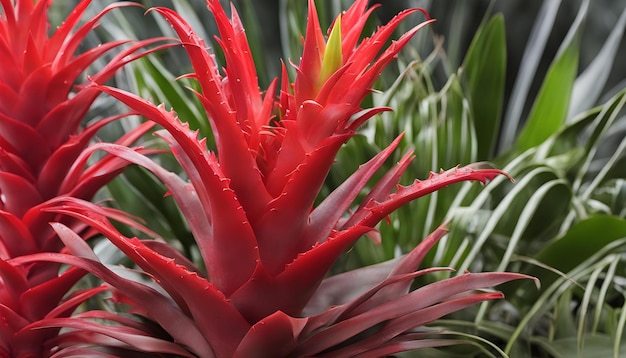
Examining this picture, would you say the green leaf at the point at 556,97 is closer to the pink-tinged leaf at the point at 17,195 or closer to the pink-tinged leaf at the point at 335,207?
the pink-tinged leaf at the point at 335,207

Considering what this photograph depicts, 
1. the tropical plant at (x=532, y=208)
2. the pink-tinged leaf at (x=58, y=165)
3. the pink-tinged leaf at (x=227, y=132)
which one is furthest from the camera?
the tropical plant at (x=532, y=208)

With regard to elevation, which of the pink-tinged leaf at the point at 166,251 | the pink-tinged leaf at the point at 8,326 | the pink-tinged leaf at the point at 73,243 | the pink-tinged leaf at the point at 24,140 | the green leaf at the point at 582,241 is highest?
the pink-tinged leaf at the point at 24,140

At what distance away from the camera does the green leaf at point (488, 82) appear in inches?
42.3

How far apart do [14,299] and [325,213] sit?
0.90 ft

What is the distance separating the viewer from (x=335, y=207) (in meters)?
0.54

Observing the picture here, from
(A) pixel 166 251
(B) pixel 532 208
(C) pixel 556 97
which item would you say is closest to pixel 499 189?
(B) pixel 532 208

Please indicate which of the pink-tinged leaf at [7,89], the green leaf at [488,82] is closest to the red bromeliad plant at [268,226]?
the pink-tinged leaf at [7,89]

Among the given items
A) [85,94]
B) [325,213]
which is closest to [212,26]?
[85,94]

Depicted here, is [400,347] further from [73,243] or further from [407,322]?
[73,243]

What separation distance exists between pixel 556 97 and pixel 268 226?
753 mm

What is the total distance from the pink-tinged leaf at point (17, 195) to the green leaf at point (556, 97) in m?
0.76

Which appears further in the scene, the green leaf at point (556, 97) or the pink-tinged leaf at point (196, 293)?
the green leaf at point (556, 97)

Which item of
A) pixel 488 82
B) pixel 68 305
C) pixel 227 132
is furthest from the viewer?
pixel 488 82

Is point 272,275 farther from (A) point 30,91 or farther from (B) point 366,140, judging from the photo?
(B) point 366,140
